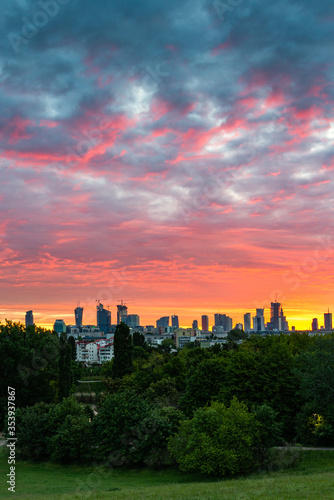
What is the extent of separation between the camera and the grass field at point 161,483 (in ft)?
61.0

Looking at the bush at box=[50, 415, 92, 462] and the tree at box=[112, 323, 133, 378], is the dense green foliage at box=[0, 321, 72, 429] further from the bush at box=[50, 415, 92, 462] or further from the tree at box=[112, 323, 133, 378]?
the bush at box=[50, 415, 92, 462]

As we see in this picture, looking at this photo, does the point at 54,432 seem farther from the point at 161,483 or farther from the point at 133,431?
the point at 161,483

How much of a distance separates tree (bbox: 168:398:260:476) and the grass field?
3.36 feet

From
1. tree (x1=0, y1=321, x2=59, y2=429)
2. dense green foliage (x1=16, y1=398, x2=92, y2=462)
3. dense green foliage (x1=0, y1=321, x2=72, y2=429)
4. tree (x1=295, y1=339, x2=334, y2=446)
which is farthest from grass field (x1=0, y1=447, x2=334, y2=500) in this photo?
dense green foliage (x1=0, y1=321, x2=72, y2=429)

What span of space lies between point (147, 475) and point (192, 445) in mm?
4493

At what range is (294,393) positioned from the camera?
134 feet

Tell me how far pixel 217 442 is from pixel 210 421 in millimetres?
1405

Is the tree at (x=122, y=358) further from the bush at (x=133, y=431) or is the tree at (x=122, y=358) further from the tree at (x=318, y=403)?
the tree at (x=318, y=403)

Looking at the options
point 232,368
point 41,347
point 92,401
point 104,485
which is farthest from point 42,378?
point 104,485

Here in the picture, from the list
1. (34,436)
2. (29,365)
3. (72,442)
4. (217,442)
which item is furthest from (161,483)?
(29,365)

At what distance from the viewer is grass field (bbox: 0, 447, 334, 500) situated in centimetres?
1859

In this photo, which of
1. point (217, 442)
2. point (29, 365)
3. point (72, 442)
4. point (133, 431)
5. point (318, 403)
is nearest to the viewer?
point (217, 442)

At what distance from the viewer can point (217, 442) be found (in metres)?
27.6

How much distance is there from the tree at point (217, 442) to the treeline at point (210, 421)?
0.06 metres
